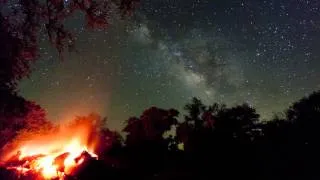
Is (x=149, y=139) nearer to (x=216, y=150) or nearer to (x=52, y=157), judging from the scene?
(x=216, y=150)

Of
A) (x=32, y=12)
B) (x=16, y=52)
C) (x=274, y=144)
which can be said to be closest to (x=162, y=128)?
(x=274, y=144)

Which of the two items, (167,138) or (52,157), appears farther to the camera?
(167,138)

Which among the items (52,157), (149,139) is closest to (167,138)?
(149,139)

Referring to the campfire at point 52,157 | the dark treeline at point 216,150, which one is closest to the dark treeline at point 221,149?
the dark treeline at point 216,150

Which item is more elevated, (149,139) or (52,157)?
(149,139)

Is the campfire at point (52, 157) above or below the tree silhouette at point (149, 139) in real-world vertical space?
below

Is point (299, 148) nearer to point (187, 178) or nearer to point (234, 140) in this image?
point (234, 140)

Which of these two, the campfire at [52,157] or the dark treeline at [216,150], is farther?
the dark treeline at [216,150]

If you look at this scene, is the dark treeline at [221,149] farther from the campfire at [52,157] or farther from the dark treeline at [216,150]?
the campfire at [52,157]

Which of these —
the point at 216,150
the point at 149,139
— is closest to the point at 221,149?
A: the point at 216,150

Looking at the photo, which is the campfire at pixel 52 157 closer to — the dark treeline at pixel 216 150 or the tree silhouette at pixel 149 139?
the dark treeline at pixel 216 150

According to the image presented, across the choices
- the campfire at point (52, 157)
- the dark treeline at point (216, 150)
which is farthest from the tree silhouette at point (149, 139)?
the campfire at point (52, 157)

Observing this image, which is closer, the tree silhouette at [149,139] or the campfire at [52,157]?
the campfire at [52,157]

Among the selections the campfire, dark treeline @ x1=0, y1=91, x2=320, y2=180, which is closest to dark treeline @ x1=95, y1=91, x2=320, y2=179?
dark treeline @ x1=0, y1=91, x2=320, y2=180
